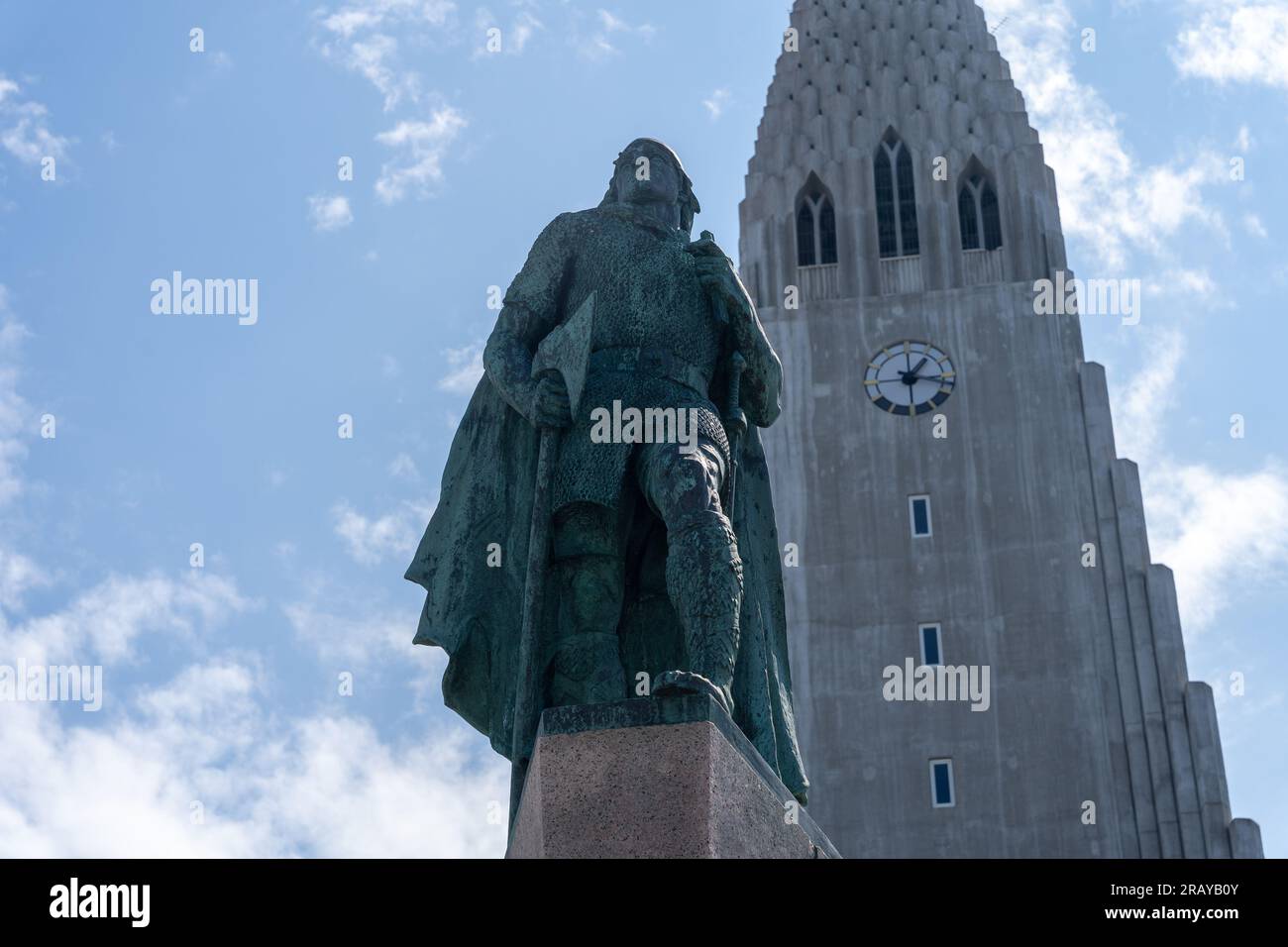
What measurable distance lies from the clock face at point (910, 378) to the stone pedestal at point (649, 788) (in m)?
42.8

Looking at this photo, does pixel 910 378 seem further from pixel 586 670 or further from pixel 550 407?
pixel 586 670

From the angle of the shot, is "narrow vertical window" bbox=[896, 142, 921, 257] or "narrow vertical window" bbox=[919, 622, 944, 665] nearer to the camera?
"narrow vertical window" bbox=[919, 622, 944, 665]

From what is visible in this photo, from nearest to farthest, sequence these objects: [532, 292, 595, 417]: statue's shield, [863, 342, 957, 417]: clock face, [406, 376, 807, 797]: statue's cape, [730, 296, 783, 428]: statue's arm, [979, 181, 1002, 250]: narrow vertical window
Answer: [406, 376, 807, 797]: statue's cape < [532, 292, 595, 417]: statue's shield < [730, 296, 783, 428]: statue's arm < [863, 342, 957, 417]: clock face < [979, 181, 1002, 250]: narrow vertical window

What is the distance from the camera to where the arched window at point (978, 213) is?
53688 mm

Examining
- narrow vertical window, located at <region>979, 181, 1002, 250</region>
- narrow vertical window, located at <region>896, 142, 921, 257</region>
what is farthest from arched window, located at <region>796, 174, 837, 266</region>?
narrow vertical window, located at <region>979, 181, 1002, 250</region>

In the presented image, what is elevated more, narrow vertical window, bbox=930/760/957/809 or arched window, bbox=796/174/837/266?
arched window, bbox=796/174/837/266

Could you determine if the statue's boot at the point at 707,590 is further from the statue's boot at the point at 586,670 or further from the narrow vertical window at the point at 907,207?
the narrow vertical window at the point at 907,207

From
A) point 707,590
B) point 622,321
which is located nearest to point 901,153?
point 622,321

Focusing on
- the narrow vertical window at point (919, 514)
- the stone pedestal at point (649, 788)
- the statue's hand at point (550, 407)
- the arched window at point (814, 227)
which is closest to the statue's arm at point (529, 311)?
the statue's hand at point (550, 407)

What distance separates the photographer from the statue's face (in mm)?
10766

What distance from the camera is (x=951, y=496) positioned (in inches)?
1944

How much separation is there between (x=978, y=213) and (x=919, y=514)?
8972 mm

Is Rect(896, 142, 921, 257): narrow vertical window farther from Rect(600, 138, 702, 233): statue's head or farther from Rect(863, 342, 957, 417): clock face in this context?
Rect(600, 138, 702, 233): statue's head
